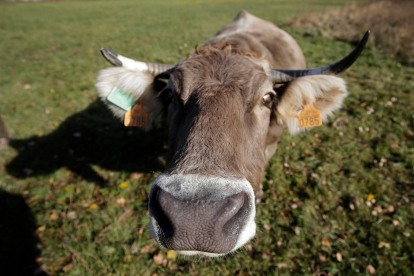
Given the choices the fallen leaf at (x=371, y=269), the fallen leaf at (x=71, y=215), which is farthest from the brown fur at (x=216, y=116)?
the fallen leaf at (x=71, y=215)

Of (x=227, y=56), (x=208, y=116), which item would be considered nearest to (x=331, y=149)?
(x=227, y=56)

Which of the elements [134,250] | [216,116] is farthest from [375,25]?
[134,250]

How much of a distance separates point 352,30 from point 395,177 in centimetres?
966

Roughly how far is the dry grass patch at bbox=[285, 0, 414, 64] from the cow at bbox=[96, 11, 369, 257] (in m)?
8.51

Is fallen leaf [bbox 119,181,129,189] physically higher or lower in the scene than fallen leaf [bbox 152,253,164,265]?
higher

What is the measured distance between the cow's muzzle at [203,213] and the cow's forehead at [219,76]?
1014mm

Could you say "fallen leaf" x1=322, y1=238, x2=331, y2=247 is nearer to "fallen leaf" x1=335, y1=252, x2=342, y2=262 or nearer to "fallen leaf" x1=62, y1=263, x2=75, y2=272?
"fallen leaf" x1=335, y1=252, x2=342, y2=262

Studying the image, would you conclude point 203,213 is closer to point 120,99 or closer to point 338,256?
point 120,99

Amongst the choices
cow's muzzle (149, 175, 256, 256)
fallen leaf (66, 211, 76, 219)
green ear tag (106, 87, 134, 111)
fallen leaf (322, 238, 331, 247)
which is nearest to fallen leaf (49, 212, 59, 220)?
fallen leaf (66, 211, 76, 219)

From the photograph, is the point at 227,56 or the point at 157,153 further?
the point at 157,153

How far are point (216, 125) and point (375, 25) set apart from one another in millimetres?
12550

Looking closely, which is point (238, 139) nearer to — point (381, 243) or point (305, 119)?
point (305, 119)

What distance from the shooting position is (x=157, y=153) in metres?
4.74

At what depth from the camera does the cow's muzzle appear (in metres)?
1.39
